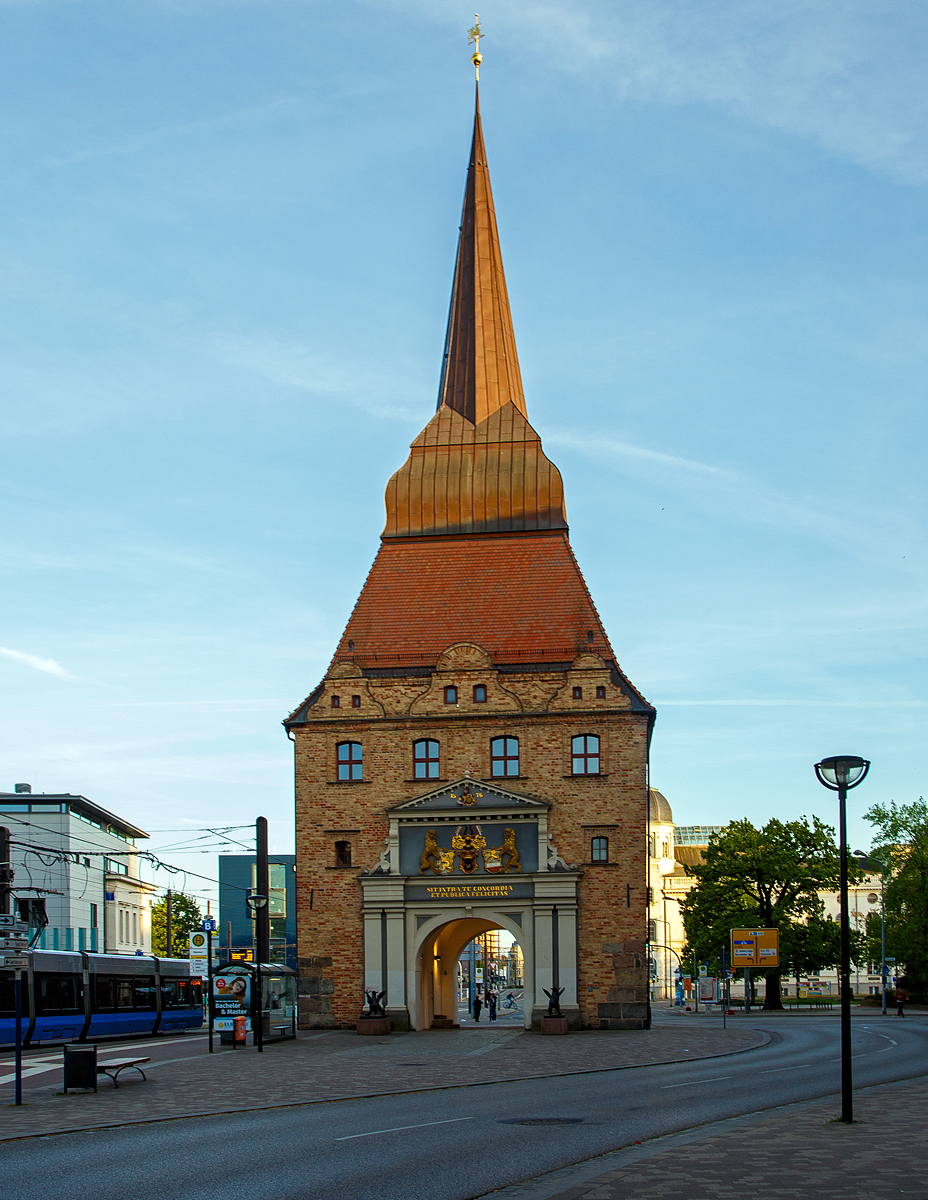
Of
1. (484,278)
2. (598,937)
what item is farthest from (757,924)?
(484,278)

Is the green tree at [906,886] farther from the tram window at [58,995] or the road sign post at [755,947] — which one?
the tram window at [58,995]

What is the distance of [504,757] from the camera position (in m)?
48.3

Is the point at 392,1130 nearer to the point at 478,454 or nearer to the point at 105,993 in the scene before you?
the point at 105,993

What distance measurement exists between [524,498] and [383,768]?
12288mm

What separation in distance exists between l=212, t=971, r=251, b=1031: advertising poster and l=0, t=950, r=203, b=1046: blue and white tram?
4.64 meters

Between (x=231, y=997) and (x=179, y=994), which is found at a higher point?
(x=231, y=997)

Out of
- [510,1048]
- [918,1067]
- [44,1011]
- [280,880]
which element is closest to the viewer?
[918,1067]

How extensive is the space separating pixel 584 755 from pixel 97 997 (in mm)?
17448

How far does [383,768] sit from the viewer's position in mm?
48406

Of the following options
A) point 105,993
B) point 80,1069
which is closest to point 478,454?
point 105,993

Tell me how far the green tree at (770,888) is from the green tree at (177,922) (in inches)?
2139

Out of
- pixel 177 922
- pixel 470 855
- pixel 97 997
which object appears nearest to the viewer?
pixel 97 997

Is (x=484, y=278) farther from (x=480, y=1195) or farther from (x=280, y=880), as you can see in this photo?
(x=280, y=880)

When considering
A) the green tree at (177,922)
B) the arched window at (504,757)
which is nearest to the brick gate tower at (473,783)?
the arched window at (504,757)
